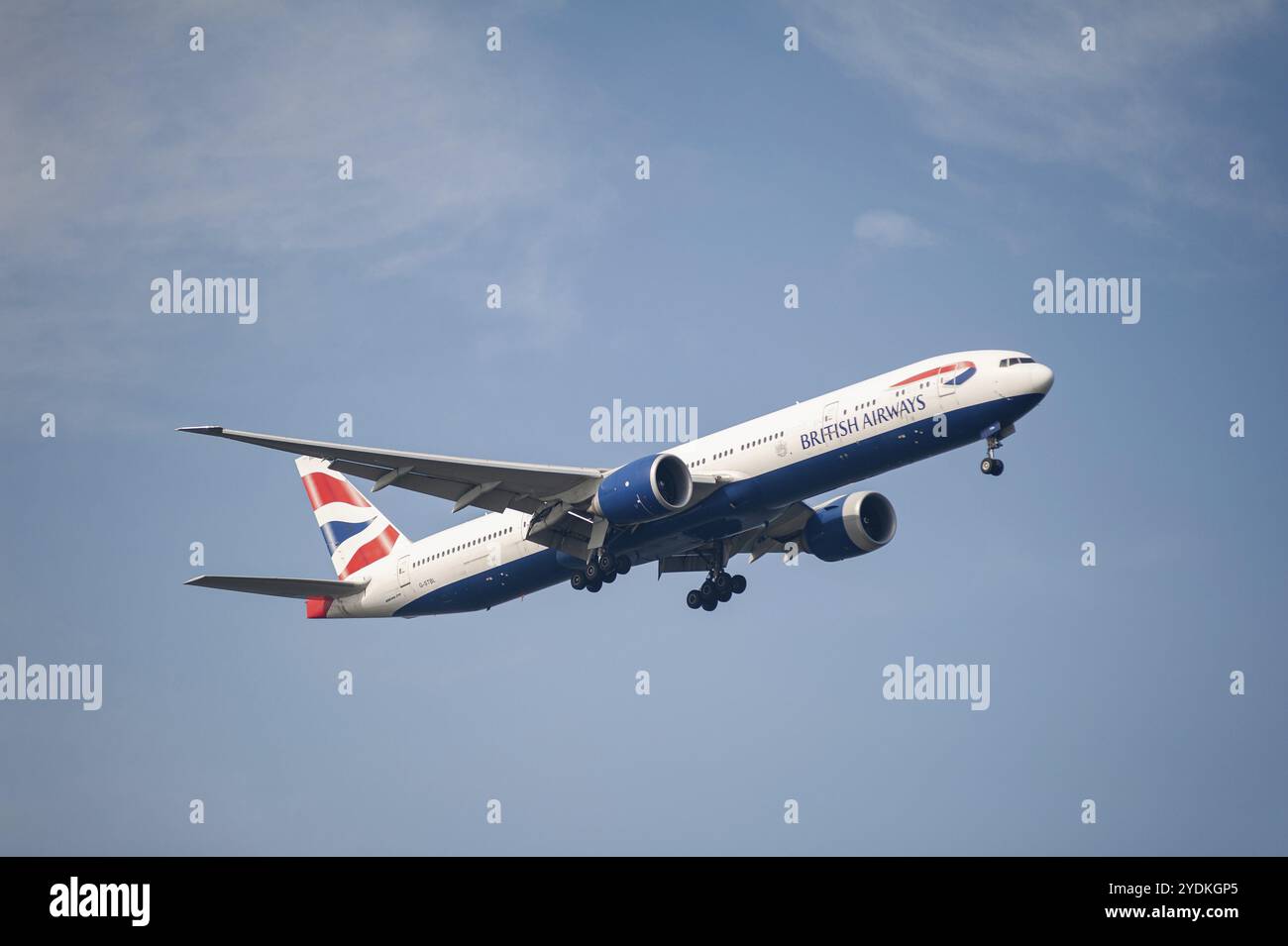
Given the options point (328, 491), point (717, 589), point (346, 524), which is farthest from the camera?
point (328, 491)

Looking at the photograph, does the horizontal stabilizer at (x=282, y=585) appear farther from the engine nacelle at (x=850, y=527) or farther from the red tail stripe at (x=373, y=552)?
the engine nacelle at (x=850, y=527)

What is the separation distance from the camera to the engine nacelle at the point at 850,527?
185ft

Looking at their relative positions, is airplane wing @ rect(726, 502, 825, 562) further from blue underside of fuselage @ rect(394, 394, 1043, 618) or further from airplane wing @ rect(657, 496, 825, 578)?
blue underside of fuselage @ rect(394, 394, 1043, 618)

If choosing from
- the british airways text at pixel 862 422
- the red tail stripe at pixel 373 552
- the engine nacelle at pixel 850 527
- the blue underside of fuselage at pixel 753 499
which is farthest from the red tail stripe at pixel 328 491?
the british airways text at pixel 862 422

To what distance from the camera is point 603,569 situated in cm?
5228

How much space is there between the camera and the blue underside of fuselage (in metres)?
46.7

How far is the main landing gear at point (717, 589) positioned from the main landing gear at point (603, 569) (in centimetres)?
508

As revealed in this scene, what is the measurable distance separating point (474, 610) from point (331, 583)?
17.4ft

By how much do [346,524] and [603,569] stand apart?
14.6 m

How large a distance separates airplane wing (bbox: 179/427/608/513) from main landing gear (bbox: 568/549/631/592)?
1.92 m

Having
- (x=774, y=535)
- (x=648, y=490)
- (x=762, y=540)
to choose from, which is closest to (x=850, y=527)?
(x=774, y=535)

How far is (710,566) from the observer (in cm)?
5741

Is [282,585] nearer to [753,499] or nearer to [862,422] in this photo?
[753,499]
